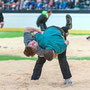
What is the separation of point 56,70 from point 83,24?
14.4 meters

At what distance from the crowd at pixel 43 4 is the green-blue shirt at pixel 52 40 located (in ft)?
56.6

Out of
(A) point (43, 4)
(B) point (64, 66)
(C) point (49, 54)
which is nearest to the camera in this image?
(C) point (49, 54)

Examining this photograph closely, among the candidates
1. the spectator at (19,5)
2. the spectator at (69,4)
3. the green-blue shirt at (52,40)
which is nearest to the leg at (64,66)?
the green-blue shirt at (52,40)

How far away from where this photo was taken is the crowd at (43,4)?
80.5 feet

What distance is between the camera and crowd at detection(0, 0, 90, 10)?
2454 cm

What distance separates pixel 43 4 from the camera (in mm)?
26234

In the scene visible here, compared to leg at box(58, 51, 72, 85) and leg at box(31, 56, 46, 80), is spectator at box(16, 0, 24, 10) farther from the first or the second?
leg at box(58, 51, 72, 85)

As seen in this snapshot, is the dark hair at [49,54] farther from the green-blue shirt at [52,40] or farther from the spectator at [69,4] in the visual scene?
the spectator at [69,4]

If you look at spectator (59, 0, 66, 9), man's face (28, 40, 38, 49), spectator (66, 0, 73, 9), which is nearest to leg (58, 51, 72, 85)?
man's face (28, 40, 38, 49)

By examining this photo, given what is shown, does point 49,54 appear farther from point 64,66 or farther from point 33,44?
point 64,66

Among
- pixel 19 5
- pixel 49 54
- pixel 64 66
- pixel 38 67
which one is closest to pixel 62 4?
pixel 19 5

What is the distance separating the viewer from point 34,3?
26.8 m

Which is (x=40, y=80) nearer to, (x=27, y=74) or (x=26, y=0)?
(x=27, y=74)

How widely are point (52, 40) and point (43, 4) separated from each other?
19.7 m
